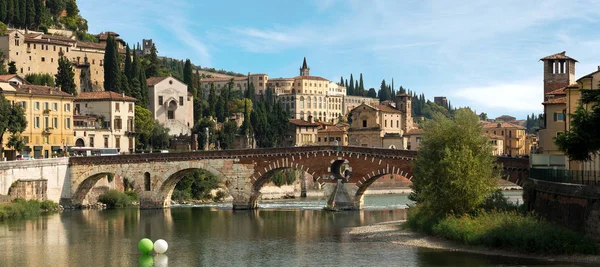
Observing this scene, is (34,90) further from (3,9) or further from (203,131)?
(3,9)

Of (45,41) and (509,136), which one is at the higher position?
(45,41)

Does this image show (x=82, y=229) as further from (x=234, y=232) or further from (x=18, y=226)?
(x=234, y=232)

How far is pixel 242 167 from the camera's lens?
2633 inches

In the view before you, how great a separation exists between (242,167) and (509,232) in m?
31.5

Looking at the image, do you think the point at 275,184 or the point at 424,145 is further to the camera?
the point at 275,184

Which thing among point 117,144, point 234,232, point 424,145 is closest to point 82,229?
point 234,232

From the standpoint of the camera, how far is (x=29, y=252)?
136ft

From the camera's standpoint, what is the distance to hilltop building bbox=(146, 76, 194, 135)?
10831 cm

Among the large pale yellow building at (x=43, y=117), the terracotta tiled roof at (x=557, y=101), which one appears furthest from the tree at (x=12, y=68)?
the terracotta tiled roof at (x=557, y=101)

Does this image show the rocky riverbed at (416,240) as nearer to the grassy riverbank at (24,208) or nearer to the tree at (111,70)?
the grassy riverbank at (24,208)

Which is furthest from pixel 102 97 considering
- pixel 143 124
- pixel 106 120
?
pixel 143 124

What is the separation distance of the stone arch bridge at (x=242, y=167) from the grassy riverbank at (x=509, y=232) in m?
16.8

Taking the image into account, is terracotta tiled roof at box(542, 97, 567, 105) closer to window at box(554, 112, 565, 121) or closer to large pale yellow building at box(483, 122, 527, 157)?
window at box(554, 112, 565, 121)

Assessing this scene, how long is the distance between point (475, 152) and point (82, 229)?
887 inches
